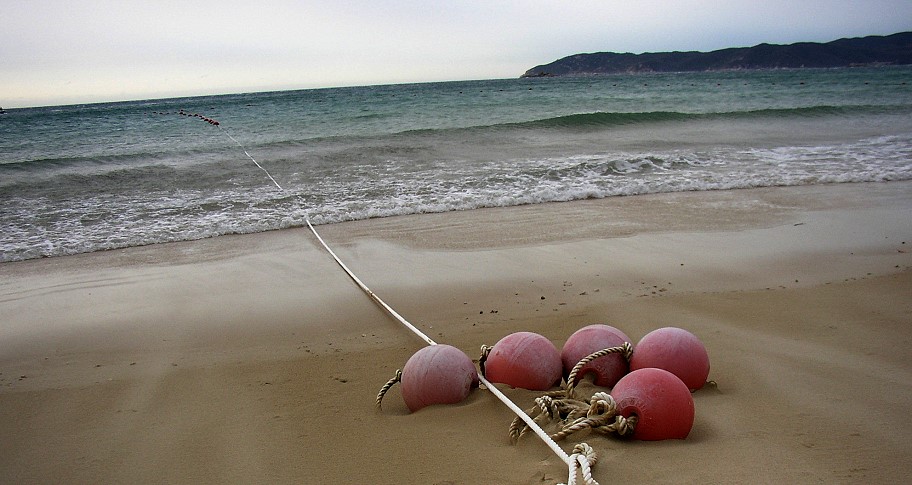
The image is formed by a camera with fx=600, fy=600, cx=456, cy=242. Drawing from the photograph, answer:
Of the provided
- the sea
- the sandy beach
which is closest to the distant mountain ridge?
the sea

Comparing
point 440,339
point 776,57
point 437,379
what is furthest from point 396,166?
point 776,57

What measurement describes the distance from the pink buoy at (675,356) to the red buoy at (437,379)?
2.88ft

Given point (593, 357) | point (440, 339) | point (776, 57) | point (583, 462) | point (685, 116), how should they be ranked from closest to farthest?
point (583, 462) < point (593, 357) < point (440, 339) < point (685, 116) < point (776, 57)

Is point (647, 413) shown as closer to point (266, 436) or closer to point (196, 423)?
point (266, 436)

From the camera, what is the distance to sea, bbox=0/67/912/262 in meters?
8.80

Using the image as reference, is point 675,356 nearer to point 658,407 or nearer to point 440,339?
point 658,407

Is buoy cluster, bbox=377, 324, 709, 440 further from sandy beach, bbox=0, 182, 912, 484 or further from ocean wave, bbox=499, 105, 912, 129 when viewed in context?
ocean wave, bbox=499, 105, 912, 129

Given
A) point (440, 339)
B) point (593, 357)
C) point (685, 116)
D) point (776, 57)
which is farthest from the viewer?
point (776, 57)

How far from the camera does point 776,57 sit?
3836 inches

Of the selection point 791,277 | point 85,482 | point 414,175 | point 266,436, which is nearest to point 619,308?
point 791,277

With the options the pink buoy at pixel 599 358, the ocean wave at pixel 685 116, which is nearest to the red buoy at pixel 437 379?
the pink buoy at pixel 599 358

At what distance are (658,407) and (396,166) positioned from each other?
36.2ft

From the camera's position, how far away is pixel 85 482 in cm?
282

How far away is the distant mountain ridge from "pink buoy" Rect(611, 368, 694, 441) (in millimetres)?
108305
